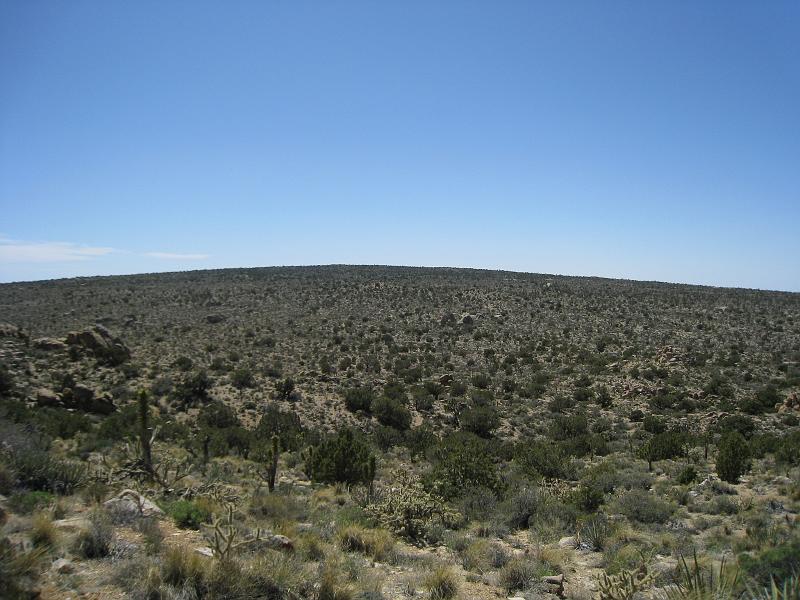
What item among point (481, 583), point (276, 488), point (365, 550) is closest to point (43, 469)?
point (276, 488)

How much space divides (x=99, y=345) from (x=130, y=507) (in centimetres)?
1995

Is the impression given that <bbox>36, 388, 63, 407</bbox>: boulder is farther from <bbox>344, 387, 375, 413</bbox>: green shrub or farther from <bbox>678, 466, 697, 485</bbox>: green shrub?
<bbox>678, 466, 697, 485</bbox>: green shrub

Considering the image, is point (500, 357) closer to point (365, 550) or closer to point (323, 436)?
point (323, 436)

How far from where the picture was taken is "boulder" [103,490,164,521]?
7339mm

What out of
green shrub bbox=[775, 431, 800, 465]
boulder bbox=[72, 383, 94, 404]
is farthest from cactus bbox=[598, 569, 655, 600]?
boulder bbox=[72, 383, 94, 404]

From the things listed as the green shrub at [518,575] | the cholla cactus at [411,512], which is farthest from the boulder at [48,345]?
the green shrub at [518,575]

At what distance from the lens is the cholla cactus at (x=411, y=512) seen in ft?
31.2

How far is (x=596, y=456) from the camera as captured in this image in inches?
643

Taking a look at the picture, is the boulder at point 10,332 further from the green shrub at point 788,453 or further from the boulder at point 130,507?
the green shrub at point 788,453

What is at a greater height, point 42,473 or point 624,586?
point 42,473

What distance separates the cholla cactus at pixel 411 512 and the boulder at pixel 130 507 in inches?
163

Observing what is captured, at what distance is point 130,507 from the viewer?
24.9 feet

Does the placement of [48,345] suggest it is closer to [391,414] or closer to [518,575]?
[391,414]

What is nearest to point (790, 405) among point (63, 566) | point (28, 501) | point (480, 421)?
point (480, 421)
